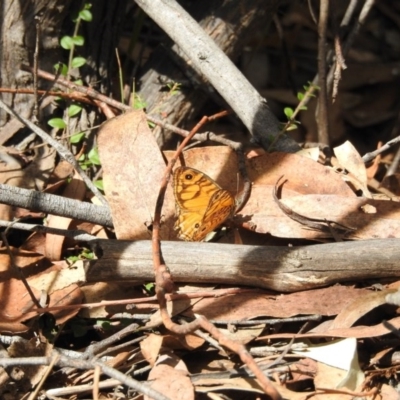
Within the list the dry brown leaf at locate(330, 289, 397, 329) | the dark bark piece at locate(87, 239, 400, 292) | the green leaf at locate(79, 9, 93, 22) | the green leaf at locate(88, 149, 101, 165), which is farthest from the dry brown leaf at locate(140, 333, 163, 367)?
the green leaf at locate(79, 9, 93, 22)

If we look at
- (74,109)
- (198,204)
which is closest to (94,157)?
(74,109)

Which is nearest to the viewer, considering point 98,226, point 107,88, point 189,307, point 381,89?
point 189,307

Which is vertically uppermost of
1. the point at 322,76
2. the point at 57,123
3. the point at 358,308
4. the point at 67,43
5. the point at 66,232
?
the point at 67,43

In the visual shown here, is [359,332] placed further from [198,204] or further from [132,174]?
[132,174]

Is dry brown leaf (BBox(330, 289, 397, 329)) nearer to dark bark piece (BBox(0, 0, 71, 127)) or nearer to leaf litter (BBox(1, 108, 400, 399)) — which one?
leaf litter (BBox(1, 108, 400, 399))

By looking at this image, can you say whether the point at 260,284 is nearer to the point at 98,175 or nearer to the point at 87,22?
the point at 98,175

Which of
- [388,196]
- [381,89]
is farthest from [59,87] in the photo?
[381,89]

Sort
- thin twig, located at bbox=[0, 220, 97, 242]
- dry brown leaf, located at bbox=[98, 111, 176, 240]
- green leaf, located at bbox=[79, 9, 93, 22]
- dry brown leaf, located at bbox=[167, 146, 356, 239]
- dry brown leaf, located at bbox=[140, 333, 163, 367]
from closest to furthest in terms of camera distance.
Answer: dry brown leaf, located at bbox=[140, 333, 163, 367] → thin twig, located at bbox=[0, 220, 97, 242] → dry brown leaf, located at bbox=[98, 111, 176, 240] → dry brown leaf, located at bbox=[167, 146, 356, 239] → green leaf, located at bbox=[79, 9, 93, 22]
